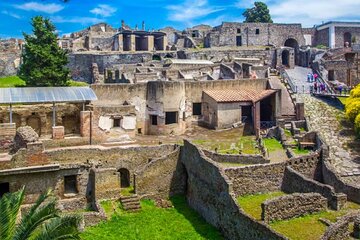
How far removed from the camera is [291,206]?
1806cm

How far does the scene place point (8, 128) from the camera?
26250mm

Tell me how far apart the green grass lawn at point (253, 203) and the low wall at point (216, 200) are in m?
0.63

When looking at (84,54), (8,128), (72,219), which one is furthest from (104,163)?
(84,54)

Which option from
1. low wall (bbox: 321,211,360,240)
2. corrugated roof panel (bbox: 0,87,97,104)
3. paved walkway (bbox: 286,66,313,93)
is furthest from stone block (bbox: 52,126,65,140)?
paved walkway (bbox: 286,66,313,93)

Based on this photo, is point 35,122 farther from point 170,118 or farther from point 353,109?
point 353,109

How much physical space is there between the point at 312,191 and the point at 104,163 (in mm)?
10841

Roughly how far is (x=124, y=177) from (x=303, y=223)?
38.0ft

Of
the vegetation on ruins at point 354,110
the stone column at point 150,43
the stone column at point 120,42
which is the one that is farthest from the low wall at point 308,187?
the stone column at point 120,42

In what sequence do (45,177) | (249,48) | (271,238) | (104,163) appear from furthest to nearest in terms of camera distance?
1. (249,48)
2. (104,163)
3. (45,177)
4. (271,238)

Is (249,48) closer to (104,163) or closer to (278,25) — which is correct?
(278,25)

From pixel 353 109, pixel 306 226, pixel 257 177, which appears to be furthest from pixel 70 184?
pixel 353 109

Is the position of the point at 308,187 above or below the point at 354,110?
below

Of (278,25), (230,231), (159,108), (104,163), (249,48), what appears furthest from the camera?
(278,25)

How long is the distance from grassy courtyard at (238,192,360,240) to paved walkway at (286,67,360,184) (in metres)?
4.87
